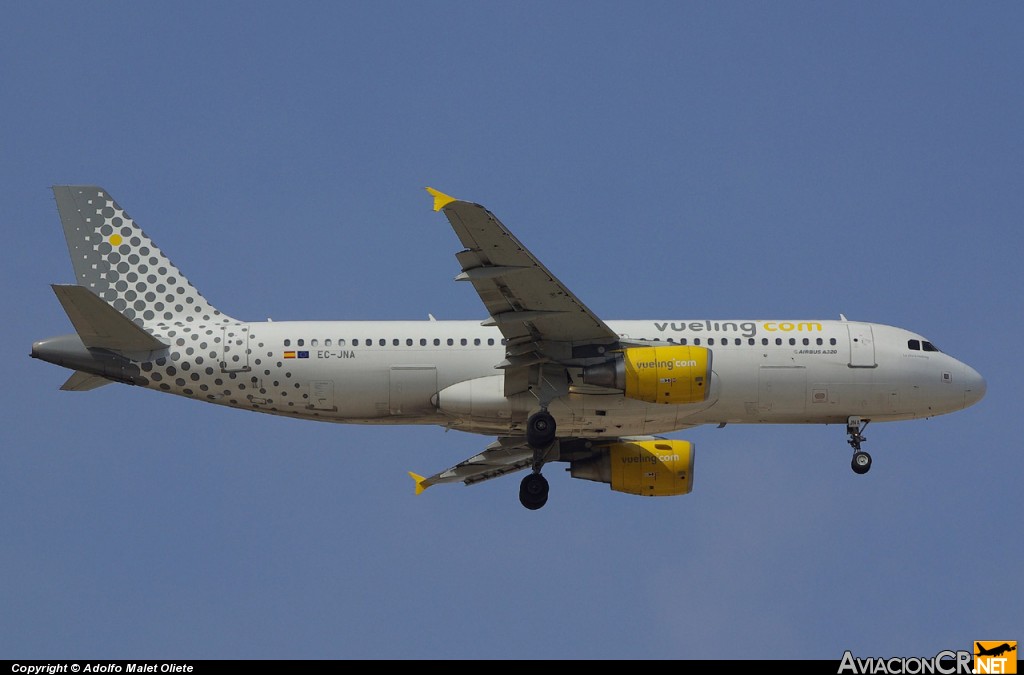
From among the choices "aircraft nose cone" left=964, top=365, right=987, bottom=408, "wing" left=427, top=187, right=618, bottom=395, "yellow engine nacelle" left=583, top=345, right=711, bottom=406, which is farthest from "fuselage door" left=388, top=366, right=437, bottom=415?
"aircraft nose cone" left=964, top=365, right=987, bottom=408

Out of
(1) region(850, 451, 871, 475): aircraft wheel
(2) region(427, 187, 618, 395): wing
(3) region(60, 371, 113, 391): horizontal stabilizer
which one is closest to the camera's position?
(2) region(427, 187, 618, 395): wing

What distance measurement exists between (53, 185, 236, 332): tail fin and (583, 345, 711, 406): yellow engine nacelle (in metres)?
12.1

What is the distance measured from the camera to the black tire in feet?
157

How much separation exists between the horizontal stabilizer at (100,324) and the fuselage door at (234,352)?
1767 millimetres

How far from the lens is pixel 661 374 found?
154 feet

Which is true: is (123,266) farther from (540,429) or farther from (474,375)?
(540,429)

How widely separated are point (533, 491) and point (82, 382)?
14008mm

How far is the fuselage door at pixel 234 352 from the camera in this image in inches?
1918

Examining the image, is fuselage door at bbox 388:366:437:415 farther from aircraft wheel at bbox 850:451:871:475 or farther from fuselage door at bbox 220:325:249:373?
aircraft wheel at bbox 850:451:871:475

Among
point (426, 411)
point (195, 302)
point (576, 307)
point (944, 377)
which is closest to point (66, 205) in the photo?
point (195, 302)

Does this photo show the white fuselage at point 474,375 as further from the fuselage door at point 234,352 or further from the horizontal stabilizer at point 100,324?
the horizontal stabilizer at point 100,324

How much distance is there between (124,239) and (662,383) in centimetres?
1761

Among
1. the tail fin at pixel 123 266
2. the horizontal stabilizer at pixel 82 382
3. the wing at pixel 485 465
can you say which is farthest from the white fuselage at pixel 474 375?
the wing at pixel 485 465

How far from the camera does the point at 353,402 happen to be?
48688 mm
